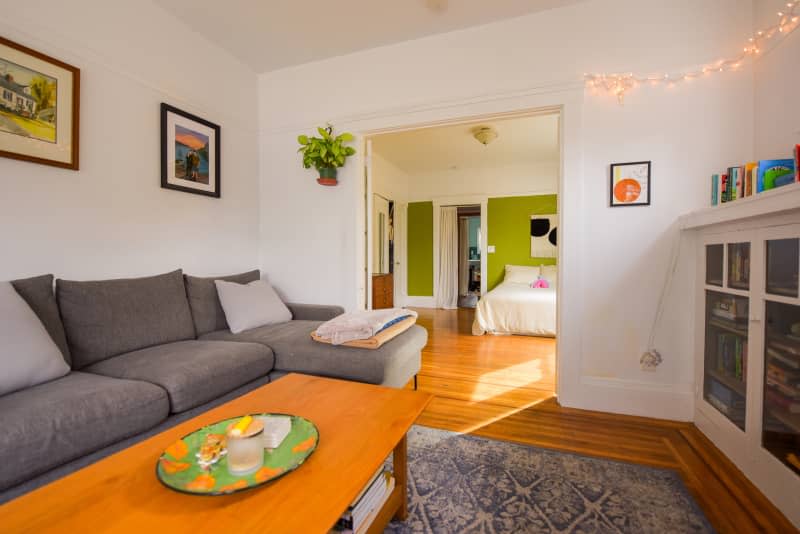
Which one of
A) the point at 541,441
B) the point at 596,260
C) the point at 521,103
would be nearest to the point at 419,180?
the point at 521,103

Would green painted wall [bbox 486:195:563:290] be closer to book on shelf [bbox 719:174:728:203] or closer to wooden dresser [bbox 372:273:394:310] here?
wooden dresser [bbox 372:273:394:310]

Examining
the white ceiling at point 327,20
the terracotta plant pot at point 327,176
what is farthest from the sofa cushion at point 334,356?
the white ceiling at point 327,20

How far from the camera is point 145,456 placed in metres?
0.98

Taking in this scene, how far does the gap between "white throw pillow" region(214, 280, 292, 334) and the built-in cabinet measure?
2728 millimetres

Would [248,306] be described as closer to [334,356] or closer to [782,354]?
[334,356]

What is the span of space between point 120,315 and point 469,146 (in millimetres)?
4736

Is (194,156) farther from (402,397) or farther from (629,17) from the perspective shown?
(629,17)

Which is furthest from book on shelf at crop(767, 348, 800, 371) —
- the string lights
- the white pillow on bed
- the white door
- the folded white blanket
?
the white door

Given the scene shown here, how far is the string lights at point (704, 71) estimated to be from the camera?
1.82m

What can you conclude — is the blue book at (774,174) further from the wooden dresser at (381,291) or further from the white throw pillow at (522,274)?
the white throw pillow at (522,274)

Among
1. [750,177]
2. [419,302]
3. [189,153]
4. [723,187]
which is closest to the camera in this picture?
[750,177]

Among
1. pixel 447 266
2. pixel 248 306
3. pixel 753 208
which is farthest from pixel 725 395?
pixel 447 266

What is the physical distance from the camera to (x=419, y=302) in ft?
23.5

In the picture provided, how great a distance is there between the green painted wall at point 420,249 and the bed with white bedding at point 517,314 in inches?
98.3
